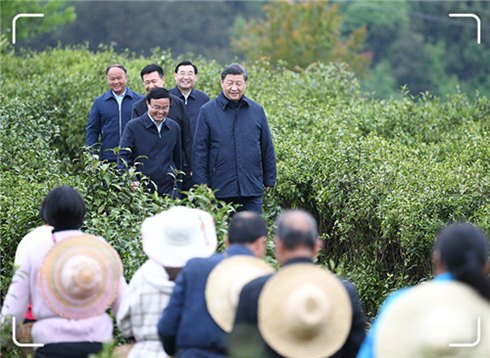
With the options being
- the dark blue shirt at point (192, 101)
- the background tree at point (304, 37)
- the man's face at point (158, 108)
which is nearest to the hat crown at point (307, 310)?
the man's face at point (158, 108)

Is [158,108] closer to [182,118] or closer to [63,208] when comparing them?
[182,118]

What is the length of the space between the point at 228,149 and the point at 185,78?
163 centimetres

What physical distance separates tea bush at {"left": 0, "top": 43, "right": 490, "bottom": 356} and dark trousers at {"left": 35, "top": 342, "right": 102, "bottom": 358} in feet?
4.99

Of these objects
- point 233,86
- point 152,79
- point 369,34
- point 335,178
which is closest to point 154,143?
point 233,86

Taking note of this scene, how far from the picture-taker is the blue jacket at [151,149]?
25.7 ft

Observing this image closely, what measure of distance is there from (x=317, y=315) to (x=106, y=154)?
216 inches

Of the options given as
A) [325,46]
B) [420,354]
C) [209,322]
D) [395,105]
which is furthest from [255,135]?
[325,46]

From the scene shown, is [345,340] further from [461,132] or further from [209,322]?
[461,132]

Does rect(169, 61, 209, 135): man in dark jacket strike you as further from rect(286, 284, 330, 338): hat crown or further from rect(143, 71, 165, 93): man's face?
rect(286, 284, 330, 338): hat crown

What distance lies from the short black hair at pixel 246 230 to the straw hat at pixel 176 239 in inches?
14.4

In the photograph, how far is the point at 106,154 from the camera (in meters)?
8.88

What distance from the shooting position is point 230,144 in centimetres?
776

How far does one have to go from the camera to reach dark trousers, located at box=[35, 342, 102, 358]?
180 inches

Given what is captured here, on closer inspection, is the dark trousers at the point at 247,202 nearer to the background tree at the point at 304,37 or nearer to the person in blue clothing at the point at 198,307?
the person in blue clothing at the point at 198,307
